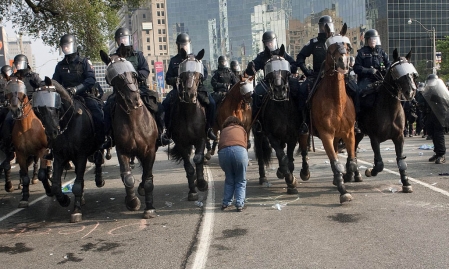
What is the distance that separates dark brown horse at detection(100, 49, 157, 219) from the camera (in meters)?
8.16

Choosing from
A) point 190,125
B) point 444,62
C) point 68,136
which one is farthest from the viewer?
point 444,62

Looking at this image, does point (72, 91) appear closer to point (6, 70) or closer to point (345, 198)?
point (345, 198)

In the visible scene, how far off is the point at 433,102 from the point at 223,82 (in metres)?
7.16

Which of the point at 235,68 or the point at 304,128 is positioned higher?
the point at 235,68

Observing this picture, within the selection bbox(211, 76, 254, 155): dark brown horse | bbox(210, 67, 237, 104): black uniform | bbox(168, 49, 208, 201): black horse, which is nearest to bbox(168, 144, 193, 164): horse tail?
bbox(168, 49, 208, 201): black horse

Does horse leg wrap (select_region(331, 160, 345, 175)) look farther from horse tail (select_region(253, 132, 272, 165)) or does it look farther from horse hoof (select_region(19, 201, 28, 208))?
horse hoof (select_region(19, 201, 28, 208))

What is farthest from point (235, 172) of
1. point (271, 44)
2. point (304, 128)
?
point (271, 44)

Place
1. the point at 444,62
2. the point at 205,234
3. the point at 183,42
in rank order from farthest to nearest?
the point at 444,62 → the point at 183,42 → the point at 205,234

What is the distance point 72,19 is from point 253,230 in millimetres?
17241

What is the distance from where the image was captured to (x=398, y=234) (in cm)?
659

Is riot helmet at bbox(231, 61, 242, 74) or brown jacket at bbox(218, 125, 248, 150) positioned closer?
brown jacket at bbox(218, 125, 248, 150)

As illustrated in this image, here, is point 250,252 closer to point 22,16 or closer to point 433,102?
point 433,102

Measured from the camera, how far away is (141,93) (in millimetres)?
9242

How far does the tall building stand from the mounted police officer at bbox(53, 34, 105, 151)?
21858mm
